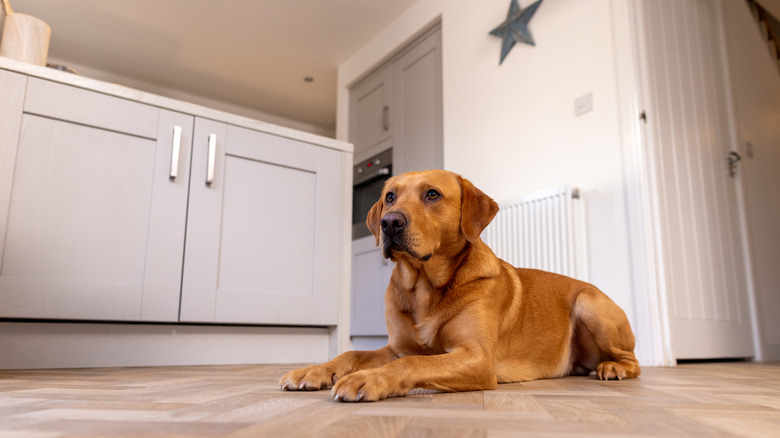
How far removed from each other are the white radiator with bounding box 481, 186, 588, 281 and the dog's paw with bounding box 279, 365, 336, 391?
1960 mm

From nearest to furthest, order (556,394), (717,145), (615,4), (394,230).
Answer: (556,394) < (394,230) < (615,4) < (717,145)

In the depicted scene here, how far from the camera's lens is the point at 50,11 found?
529 centimetres

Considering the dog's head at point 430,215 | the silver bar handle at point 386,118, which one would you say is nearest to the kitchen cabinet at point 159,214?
the dog's head at point 430,215

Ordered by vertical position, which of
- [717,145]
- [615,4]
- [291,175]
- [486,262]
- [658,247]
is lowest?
[486,262]

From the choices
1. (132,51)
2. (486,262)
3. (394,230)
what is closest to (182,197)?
(394,230)

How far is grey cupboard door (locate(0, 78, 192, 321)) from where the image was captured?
1888mm

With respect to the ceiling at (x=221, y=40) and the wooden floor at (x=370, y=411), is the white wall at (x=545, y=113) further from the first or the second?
the wooden floor at (x=370, y=411)

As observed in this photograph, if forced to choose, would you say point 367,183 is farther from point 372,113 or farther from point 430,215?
point 430,215

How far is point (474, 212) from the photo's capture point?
5.44ft

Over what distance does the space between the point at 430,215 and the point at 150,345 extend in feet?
4.48

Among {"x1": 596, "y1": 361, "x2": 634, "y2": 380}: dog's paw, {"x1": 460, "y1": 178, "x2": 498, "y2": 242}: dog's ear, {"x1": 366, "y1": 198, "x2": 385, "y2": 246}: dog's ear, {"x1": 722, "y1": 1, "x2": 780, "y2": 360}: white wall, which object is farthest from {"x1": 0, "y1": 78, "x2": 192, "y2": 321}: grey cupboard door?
{"x1": 722, "y1": 1, "x2": 780, "y2": 360}: white wall

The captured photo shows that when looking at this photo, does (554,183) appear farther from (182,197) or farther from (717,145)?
(182,197)

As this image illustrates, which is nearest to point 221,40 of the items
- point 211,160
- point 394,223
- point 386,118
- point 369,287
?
point 386,118

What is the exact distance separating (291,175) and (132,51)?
4.52m
